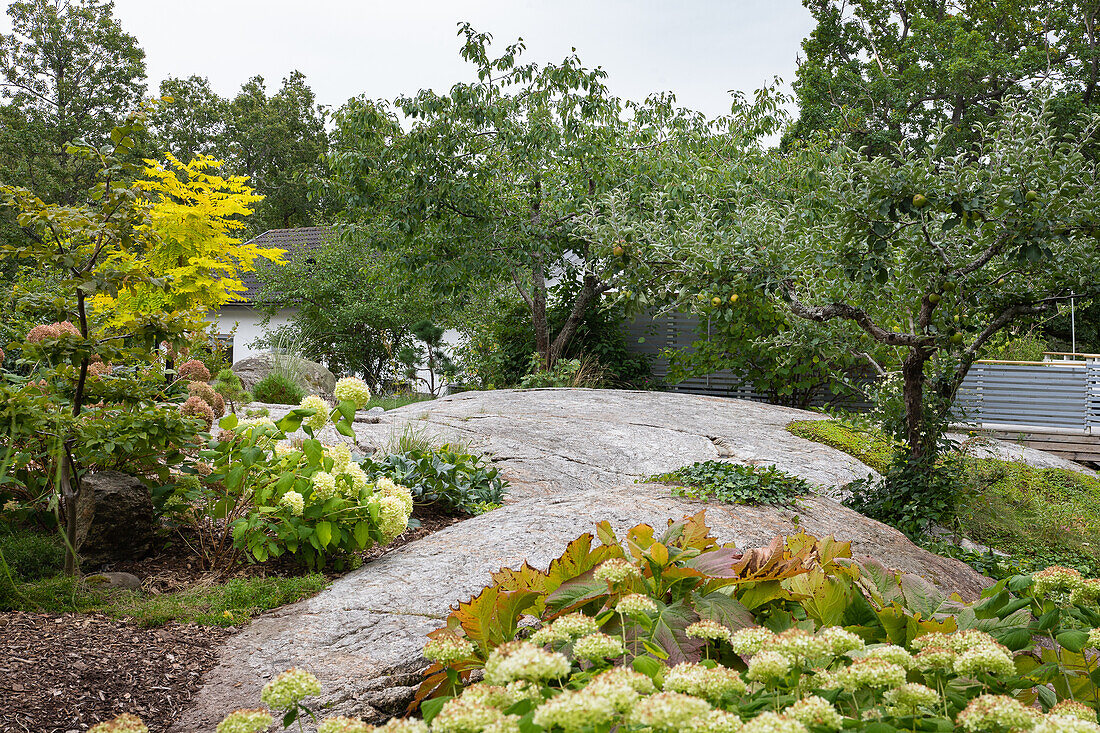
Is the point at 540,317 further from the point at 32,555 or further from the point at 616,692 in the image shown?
the point at 616,692

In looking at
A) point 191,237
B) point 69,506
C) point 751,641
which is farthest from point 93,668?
point 191,237

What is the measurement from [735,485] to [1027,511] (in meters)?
3.11

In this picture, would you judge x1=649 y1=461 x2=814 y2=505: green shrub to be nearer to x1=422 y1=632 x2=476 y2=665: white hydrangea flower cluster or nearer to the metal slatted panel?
x1=422 y1=632 x2=476 y2=665: white hydrangea flower cluster

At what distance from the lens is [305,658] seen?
223cm

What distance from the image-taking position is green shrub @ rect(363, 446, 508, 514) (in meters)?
3.86

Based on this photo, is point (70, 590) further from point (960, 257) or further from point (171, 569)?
point (960, 257)

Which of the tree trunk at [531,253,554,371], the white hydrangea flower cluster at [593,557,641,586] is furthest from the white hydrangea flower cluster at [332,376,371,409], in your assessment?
the tree trunk at [531,253,554,371]

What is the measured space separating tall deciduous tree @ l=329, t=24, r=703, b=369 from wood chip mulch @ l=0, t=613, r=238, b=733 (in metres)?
8.32

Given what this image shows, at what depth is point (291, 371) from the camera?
33.2 feet

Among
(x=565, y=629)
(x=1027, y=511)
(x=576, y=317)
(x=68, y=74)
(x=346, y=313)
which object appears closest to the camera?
(x=565, y=629)

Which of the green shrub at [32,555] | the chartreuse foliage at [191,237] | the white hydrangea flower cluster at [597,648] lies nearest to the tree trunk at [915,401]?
the white hydrangea flower cluster at [597,648]

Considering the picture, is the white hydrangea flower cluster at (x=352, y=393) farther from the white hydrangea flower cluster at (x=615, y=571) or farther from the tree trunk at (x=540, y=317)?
the tree trunk at (x=540, y=317)

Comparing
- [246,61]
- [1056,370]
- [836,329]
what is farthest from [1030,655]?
[246,61]

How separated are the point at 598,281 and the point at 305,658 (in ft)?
32.3
